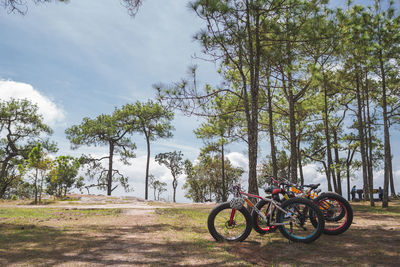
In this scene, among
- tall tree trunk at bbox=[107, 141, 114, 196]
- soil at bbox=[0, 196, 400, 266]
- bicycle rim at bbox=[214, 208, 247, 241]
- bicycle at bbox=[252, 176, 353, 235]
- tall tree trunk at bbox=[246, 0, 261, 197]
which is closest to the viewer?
soil at bbox=[0, 196, 400, 266]

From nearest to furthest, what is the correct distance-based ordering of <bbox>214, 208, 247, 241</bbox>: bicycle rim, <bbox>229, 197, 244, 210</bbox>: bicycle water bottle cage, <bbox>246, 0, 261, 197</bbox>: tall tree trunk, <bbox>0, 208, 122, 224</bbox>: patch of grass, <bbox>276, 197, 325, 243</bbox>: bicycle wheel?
<bbox>276, 197, 325, 243</bbox>: bicycle wheel < <bbox>229, 197, 244, 210</bbox>: bicycle water bottle cage < <bbox>214, 208, 247, 241</bbox>: bicycle rim < <bbox>246, 0, 261, 197</bbox>: tall tree trunk < <bbox>0, 208, 122, 224</bbox>: patch of grass

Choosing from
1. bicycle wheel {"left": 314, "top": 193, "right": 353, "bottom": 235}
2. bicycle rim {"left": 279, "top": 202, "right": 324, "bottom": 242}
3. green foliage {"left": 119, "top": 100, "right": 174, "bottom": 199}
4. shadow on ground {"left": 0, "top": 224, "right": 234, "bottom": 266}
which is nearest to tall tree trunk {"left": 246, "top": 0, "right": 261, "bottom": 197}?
bicycle wheel {"left": 314, "top": 193, "right": 353, "bottom": 235}

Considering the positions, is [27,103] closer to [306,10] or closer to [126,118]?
[126,118]

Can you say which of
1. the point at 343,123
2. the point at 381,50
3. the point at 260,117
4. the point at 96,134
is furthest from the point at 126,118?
the point at 381,50

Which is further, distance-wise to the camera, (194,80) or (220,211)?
(194,80)

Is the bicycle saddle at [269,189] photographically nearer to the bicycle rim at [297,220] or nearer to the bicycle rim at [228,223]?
the bicycle rim at [297,220]

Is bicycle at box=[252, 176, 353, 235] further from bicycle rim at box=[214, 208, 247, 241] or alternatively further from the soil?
bicycle rim at box=[214, 208, 247, 241]

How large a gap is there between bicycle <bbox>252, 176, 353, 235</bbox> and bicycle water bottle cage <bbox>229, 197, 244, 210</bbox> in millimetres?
491

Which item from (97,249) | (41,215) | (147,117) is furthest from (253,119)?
(147,117)

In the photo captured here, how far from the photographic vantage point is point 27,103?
27.5 m

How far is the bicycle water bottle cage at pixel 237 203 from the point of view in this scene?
4.62 m

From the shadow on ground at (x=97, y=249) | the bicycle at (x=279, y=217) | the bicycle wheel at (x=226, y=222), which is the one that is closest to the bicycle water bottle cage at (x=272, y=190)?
the bicycle at (x=279, y=217)

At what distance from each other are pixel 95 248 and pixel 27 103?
2873 centimetres

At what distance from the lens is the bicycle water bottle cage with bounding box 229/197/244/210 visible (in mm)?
4621
